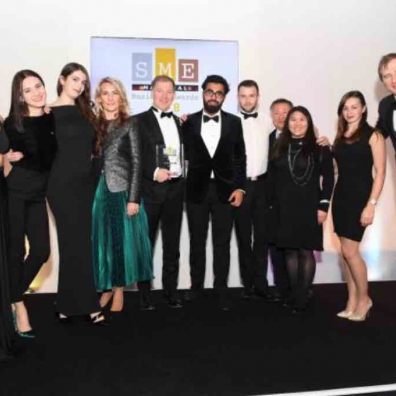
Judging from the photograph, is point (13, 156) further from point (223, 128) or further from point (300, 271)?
point (300, 271)

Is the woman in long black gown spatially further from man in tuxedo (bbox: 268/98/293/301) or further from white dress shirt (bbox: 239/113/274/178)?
man in tuxedo (bbox: 268/98/293/301)

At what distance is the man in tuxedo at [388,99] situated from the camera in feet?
12.1

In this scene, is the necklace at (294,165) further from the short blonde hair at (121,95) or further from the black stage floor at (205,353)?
the short blonde hair at (121,95)

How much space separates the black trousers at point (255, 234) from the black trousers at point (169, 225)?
1.55ft

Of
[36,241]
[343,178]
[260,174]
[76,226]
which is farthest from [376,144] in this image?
[36,241]

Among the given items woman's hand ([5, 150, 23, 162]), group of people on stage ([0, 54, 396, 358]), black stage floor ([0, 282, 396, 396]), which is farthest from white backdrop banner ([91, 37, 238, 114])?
black stage floor ([0, 282, 396, 396])

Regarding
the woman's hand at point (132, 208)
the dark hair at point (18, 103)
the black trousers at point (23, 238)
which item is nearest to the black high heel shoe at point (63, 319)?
the black trousers at point (23, 238)

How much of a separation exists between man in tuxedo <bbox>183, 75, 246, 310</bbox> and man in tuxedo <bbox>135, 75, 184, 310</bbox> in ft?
0.34

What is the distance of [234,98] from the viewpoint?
516 centimetres

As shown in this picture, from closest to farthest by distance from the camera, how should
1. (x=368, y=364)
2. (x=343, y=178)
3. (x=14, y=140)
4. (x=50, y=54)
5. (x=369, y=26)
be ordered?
(x=368, y=364) → (x=14, y=140) → (x=343, y=178) → (x=50, y=54) → (x=369, y=26)

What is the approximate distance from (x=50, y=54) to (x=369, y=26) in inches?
115

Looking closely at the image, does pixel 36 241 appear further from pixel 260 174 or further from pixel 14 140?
pixel 260 174

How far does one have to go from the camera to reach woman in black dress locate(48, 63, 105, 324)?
3578 mm

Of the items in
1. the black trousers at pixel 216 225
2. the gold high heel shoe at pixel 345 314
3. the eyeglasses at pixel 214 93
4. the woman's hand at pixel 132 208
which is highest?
the eyeglasses at pixel 214 93
